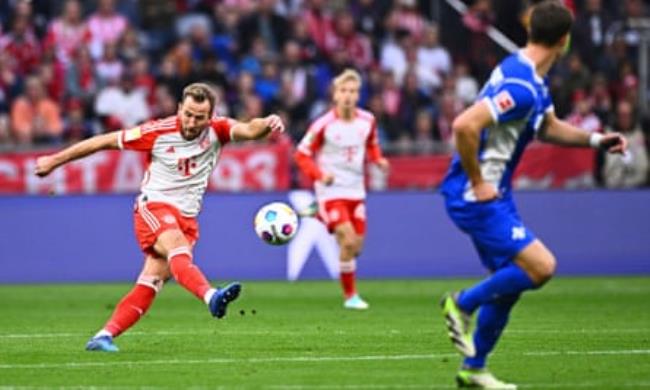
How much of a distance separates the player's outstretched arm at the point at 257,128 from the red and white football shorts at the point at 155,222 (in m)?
0.77

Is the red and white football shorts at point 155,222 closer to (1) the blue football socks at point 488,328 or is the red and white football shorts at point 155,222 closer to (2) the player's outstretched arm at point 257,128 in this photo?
(2) the player's outstretched arm at point 257,128

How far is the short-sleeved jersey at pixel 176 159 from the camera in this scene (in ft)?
39.8

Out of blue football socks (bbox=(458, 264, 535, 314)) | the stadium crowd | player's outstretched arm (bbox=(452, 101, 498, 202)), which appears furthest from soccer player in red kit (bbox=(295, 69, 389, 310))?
player's outstretched arm (bbox=(452, 101, 498, 202))

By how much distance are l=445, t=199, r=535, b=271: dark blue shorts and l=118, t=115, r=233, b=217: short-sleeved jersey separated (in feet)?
10.7

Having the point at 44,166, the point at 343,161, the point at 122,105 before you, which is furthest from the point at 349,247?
the point at 122,105

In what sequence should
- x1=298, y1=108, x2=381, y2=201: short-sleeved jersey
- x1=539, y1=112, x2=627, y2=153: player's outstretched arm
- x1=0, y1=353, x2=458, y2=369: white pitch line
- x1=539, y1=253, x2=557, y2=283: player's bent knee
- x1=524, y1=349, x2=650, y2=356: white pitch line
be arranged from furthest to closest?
x1=298, y1=108, x2=381, y2=201: short-sleeved jersey, x1=524, y1=349, x2=650, y2=356: white pitch line, x1=0, y1=353, x2=458, y2=369: white pitch line, x1=539, y1=112, x2=627, y2=153: player's outstretched arm, x1=539, y1=253, x2=557, y2=283: player's bent knee

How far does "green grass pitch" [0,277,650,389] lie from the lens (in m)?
10.0

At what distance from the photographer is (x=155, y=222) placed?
1202 centimetres

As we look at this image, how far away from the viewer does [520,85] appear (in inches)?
369

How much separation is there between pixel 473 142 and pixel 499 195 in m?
0.54

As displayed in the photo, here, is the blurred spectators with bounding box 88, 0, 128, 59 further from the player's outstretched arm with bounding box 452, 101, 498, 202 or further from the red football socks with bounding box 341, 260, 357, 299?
the player's outstretched arm with bounding box 452, 101, 498, 202

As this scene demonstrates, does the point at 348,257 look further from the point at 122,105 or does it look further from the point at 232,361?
the point at 122,105

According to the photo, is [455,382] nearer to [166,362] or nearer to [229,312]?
[166,362]

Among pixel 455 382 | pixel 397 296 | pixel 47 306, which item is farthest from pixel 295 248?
pixel 455 382
